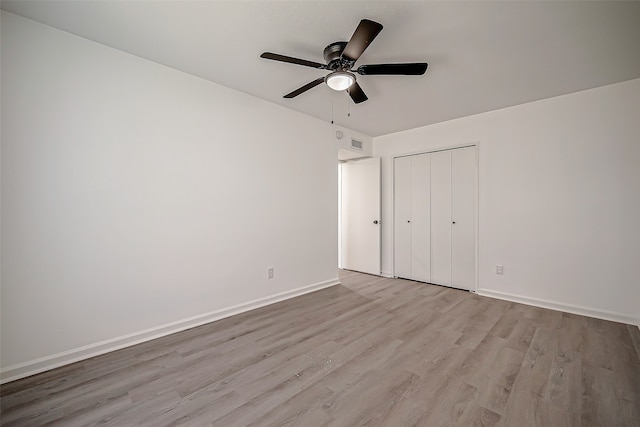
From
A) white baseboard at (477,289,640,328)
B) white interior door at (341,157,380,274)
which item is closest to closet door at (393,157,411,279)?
white interior door at (341,157,380,274)

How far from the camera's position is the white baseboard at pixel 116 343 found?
1.85m

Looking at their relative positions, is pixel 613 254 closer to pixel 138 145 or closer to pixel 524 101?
pixel 524 101

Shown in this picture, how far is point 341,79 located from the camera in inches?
83.1

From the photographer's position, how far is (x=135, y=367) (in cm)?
199

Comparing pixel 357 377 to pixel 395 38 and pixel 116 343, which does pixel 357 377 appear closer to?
pixel 116 343

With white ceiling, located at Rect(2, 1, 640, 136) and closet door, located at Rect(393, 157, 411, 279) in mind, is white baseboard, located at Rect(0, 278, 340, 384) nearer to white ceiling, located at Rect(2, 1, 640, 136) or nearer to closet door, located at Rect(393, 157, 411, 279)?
closet door, located at Rect(393, 157, 411, 279)

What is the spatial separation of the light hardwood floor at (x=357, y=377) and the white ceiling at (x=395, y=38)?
2517 mm

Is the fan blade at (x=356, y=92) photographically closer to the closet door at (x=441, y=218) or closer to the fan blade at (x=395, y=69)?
the fan blade at (x=395, y=69)

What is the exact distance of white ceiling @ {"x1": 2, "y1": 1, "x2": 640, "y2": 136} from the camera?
5.86 feet

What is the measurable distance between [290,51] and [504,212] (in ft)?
10.7

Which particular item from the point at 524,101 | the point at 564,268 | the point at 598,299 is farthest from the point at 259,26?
the point at 598,299

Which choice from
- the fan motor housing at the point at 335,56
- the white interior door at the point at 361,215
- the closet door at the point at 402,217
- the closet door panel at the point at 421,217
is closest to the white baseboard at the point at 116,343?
the white interior door at the point at 361,215

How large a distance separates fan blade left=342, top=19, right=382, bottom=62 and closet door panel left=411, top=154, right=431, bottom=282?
8.98 feet

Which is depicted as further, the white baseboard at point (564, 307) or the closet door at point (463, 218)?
the closet door at point (463, 218)
